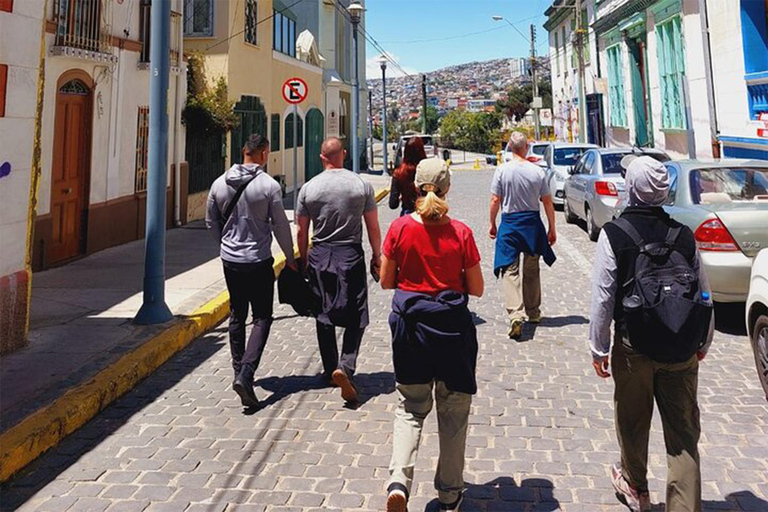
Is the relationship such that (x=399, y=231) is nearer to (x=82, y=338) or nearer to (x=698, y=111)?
(x=82, y=338)

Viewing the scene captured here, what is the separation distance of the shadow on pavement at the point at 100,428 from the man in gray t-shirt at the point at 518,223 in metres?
2.83

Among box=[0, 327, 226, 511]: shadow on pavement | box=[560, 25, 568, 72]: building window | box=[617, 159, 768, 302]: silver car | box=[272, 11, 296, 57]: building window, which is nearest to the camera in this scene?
box=[0, 327, 226, 511]: shadow on pavement

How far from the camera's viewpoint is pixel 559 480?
12.1ft

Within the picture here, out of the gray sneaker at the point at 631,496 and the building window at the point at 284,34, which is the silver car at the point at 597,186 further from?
the building window at the point at 284,34

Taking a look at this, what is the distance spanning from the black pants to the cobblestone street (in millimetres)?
388

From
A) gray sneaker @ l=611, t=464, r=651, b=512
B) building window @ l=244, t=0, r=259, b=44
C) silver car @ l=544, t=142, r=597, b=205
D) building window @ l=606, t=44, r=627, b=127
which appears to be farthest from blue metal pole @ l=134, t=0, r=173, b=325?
building window @ l=606, t=44, r=627, b=127

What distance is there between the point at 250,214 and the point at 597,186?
798 centimetres

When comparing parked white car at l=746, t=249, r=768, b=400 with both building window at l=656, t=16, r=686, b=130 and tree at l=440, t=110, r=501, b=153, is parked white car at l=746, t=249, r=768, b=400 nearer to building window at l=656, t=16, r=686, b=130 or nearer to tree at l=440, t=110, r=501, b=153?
building window at l=656, t=16, r=686, b=130

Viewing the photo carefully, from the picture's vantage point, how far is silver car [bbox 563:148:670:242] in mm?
11102

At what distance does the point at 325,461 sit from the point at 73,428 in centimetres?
179

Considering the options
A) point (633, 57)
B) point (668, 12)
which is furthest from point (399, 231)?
point (633, 57)

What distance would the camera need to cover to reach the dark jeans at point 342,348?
15.9 feet

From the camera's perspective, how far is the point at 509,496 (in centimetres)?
352

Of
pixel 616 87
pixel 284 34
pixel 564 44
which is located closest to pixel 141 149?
pixel 284 34
